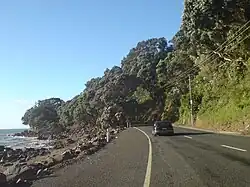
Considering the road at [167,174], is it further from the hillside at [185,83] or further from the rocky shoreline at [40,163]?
the hillside at [185,83]

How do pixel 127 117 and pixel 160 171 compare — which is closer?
pixel 160 171

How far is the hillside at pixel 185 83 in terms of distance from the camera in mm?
34875

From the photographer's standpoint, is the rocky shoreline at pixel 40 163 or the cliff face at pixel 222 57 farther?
the cliff face at pixel 222 57

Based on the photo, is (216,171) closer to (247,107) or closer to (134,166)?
(134,166)

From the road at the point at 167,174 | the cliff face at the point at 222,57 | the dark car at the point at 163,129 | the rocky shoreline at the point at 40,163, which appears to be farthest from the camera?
the dark car at the point at 163,129

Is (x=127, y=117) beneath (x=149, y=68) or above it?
beneath

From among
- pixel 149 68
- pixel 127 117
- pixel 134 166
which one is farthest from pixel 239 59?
pixel 149 68

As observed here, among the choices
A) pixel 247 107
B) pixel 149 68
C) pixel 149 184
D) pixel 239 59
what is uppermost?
pixel 149 68

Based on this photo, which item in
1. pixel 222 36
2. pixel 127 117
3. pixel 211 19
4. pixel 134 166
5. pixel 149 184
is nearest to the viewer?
pixel 149 184

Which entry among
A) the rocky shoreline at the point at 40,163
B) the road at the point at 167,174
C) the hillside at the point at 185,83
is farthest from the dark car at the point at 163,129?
the road at the point at 167,174

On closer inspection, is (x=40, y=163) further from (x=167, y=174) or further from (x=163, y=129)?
(x=163, y=129)

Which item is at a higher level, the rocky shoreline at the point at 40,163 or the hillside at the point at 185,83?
the hillside at the point at 185,83

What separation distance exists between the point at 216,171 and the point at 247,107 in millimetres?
25714

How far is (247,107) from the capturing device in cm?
3550
